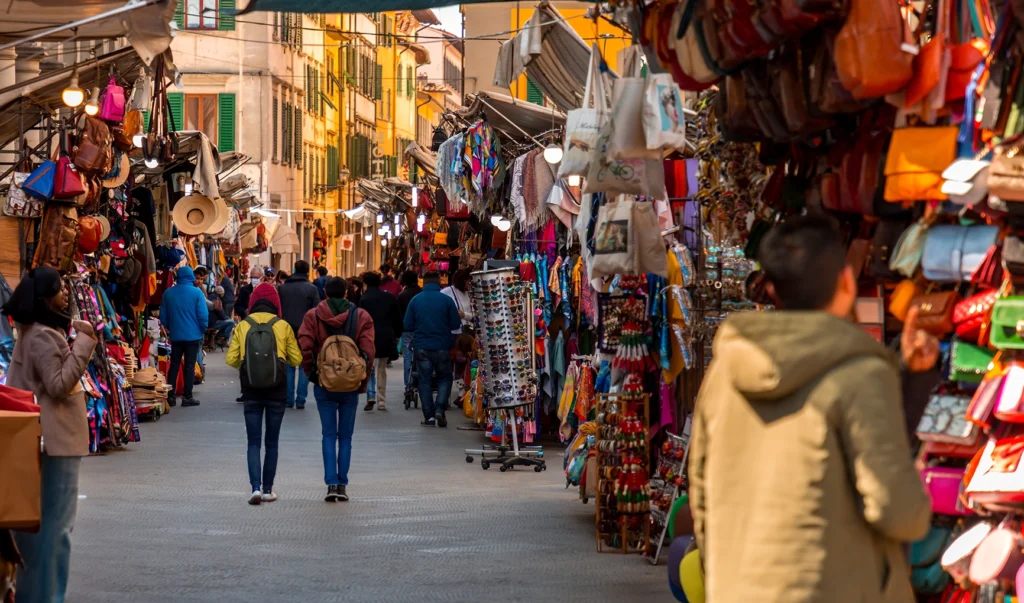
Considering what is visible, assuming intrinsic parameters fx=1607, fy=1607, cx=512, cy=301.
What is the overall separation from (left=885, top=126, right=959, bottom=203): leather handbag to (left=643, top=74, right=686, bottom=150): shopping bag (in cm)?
267

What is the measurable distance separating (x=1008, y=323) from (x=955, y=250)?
334 mm

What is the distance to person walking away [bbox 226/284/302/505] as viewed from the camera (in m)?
12.4

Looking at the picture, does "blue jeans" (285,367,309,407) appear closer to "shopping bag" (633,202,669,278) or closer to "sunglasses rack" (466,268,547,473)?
"sunglasses rack" (466,268,547,473)

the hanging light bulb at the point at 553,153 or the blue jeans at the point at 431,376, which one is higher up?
the hanging light bulb at the point at 553,153

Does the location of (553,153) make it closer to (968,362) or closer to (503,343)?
(503,343)

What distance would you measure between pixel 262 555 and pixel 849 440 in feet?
22.7

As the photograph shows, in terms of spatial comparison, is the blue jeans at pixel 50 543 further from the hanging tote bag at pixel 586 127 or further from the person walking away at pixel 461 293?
the person walking away at pixel 461 293

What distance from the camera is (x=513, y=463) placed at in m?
15.1

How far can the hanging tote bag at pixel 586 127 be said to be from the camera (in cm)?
913

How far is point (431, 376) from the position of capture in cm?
1955

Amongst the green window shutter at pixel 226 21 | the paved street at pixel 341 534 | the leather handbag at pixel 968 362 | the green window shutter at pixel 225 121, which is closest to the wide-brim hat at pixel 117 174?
the paved street at pixel 341 534

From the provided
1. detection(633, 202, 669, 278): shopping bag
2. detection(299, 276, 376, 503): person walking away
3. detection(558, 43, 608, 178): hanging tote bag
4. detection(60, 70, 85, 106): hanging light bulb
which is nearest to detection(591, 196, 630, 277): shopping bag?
detection(633, 202, 669, 278): shopping bag

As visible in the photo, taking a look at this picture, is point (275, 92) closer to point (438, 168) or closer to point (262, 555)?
point (438, 168)

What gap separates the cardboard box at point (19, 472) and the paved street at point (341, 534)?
7.35 ft
